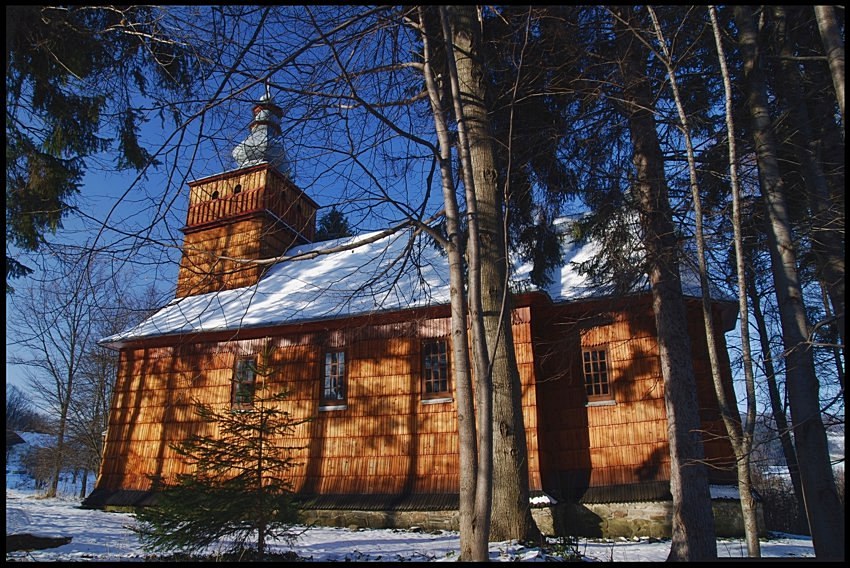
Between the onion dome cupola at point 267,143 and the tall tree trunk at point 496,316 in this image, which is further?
the tall tree trunk at point 496,316

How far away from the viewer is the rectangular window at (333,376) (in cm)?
1355

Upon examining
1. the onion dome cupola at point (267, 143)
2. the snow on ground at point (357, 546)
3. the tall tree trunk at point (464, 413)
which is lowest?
the snow on ground at point (357, 546)

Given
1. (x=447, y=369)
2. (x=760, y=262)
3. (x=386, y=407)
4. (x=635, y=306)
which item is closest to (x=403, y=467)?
(x=386, y=407)

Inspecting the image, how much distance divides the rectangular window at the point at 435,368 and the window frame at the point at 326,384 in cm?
200

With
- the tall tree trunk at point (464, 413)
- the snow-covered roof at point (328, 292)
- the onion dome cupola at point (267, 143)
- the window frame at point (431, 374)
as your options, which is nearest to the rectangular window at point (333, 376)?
the snow-covered roof at point (328, 292)

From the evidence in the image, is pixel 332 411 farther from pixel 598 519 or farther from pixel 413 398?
pixel 598 519

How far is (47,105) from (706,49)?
31.7 feet

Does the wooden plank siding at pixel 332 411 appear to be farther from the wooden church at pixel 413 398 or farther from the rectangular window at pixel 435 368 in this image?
the rectangular window at pixel 435 368

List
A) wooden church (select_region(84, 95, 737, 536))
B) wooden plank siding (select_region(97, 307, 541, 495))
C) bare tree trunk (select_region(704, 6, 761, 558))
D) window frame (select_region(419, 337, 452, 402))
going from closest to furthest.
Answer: bare tree trunk (select_region(704, 6, 761, 558)) → wooden church (select_region(84, 95, 737, 536)) → wooden plank siding (select_region(97, 307, 541, 495)) → window frame (select_region(419, 337, 452, 402))

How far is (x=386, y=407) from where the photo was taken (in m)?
12.8

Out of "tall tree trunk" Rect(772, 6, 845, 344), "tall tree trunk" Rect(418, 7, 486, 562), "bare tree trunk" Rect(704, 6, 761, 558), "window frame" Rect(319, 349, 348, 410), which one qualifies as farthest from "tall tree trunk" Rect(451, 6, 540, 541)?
"window frame" Rect(319, 349, 348, 410)

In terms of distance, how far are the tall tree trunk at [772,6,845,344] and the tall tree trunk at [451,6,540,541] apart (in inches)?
133

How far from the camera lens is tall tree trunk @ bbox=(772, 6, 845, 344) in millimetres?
5758

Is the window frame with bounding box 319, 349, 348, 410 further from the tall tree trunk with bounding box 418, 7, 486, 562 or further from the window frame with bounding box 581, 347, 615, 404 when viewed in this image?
the tall tree trunk with bounding box 418, 7, 486, 562
